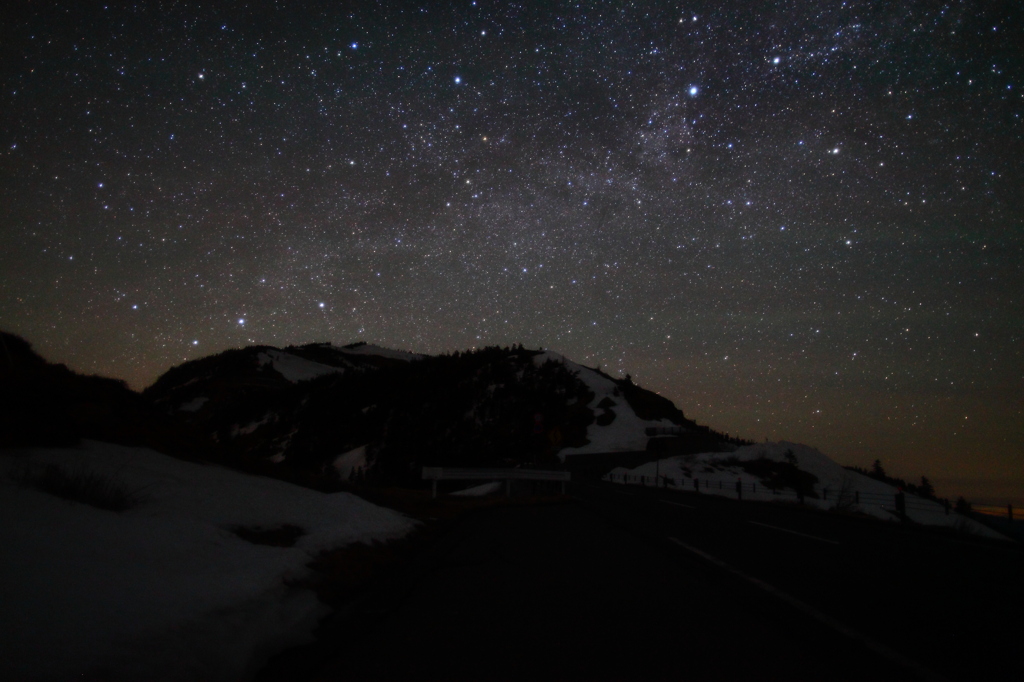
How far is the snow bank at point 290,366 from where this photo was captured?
6796 inches

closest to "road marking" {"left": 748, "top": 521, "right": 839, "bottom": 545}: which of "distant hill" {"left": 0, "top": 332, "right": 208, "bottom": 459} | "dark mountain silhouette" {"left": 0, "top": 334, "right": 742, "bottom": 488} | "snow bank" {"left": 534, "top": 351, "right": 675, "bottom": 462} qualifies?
"distant hill" {"left": 0, "top": 332, "right": 208, "bottom": 459}

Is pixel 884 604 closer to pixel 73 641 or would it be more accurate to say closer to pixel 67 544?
pixel 73 641

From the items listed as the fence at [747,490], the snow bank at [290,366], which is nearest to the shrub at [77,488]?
the fence at [747,490]

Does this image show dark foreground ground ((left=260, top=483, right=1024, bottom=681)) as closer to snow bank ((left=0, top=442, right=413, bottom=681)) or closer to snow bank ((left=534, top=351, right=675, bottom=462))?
snow bank ((left=0, top=442, right=413, bottom=681))

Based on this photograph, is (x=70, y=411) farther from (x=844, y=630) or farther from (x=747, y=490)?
(x=747, y=490)

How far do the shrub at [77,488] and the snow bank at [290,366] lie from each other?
16873 cm

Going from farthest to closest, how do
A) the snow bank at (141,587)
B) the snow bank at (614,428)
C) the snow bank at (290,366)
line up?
the snow bank at (290,366) → the snow bank at (614,428) → the snow bank at (141,587)

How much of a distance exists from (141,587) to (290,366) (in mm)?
191978

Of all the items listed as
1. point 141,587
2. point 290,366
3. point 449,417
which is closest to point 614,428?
point 449,417

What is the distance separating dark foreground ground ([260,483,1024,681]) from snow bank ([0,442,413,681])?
0.37 metres

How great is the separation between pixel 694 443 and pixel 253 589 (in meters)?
72.2

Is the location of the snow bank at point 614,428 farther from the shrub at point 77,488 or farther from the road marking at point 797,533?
the shrub at point 77,488

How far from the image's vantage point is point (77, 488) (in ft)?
17.1

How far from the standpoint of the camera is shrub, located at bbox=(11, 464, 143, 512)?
516 cm
